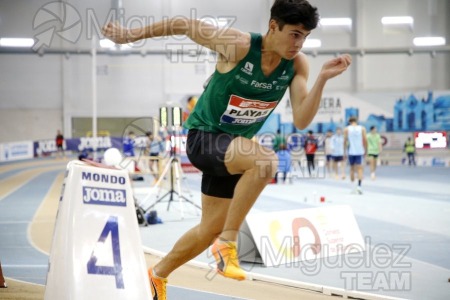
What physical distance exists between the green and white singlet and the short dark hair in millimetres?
211

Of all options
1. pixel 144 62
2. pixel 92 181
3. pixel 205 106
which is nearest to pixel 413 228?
pixel 205 106

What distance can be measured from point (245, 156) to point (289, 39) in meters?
0.64

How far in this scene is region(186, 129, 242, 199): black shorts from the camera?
3279 millimetres

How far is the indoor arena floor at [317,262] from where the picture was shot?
5340 millimetres

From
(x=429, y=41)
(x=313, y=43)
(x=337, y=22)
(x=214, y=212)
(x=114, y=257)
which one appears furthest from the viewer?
(x=313, y=43)

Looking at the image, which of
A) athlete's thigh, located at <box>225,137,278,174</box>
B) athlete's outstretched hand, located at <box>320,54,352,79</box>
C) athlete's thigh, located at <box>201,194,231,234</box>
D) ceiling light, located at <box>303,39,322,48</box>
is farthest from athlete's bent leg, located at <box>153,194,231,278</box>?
ceiling light, located at <box>303,39,322,48</box>

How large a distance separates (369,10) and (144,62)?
11926 mm

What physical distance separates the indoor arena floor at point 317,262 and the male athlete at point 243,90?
205cm

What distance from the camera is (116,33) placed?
3195 mm

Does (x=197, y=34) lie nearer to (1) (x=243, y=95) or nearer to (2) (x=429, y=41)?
(1) (x=243, y=95)

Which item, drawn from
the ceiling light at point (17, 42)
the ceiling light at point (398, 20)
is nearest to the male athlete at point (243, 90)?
the ceiling light at point (17, 42)

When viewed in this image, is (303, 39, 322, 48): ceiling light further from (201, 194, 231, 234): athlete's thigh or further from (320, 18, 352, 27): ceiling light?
(201, 194, 231, 234): athlete's thigh

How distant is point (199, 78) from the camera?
31953 mm

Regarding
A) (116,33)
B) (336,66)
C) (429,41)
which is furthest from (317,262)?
(429,41)
